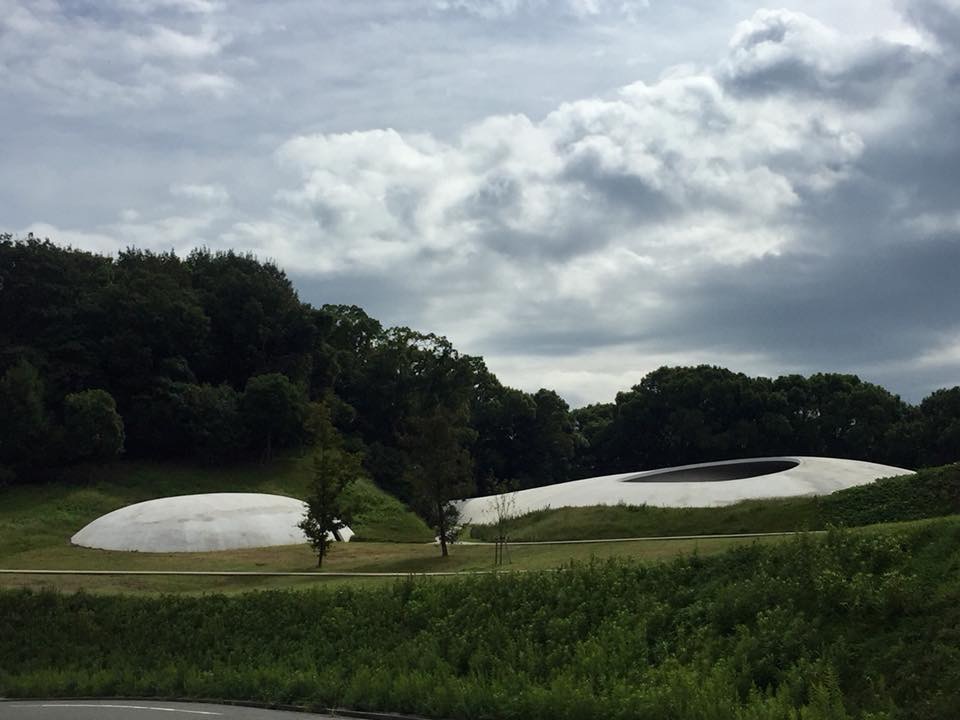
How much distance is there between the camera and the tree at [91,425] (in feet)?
226

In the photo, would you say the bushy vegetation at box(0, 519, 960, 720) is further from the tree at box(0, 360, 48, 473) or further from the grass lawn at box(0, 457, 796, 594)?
the tree at box(0, 360, 48, 473)

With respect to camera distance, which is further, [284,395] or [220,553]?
[284,395]

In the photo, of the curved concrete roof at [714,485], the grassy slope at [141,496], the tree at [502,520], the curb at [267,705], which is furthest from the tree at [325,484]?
the curb at [267,705]

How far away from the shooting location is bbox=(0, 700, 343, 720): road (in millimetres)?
17375

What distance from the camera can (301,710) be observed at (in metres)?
18.4

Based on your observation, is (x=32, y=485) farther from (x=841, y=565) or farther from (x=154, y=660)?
(x=841, y=565)

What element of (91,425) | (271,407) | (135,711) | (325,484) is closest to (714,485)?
(325,484)

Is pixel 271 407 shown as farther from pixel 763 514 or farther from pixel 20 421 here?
pixel 763 514

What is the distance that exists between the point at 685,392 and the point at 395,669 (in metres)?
75.0

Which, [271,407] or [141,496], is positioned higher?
[271,407]

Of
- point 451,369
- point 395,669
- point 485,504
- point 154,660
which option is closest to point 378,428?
point 451,369

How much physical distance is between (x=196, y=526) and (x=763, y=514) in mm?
28906

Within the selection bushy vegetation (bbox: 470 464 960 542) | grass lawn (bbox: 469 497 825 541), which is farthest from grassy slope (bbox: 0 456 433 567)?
bushy vegetation (bbox: 470 464 960 542)

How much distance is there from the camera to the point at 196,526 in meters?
51.1
